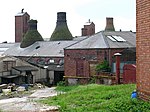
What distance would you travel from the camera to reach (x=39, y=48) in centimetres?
4862

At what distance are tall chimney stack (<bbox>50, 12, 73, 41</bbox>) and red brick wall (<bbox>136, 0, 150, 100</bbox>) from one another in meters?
42.7

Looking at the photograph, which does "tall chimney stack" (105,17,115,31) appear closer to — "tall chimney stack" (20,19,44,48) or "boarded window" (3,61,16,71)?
"tall chimney stack" (20,19,44,48)

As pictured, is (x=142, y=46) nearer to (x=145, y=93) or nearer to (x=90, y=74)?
(x=145, y=93)

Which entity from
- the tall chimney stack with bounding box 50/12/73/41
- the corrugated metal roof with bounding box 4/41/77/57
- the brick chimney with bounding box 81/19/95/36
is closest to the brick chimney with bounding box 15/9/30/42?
the corrugated metal roof with bounding box 4/41/77/57

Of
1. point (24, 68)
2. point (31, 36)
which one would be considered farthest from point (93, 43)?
point (31, 36)

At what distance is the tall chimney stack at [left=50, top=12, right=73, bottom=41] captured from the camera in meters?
51.9

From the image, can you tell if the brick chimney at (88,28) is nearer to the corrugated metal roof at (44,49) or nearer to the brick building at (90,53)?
the corrugated metal roof at (44,49)

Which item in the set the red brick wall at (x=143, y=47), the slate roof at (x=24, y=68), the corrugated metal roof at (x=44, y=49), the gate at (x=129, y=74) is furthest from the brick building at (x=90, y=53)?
the red brick wall at (x=143, y=47)

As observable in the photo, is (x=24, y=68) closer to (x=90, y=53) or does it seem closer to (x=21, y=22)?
(x=90, y=53)

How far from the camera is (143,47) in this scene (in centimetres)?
870

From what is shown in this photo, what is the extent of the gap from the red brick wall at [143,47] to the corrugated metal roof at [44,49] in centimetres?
3423

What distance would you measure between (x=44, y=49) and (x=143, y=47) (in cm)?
3920

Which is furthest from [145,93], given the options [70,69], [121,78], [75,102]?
[70,69]

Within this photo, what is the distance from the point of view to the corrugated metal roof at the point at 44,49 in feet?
148
